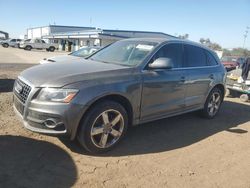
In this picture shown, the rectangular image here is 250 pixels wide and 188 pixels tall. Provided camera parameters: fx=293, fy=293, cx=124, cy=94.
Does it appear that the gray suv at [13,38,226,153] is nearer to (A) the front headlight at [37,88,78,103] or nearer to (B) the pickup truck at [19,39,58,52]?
(A) the front headlight at [37,88,78,103]

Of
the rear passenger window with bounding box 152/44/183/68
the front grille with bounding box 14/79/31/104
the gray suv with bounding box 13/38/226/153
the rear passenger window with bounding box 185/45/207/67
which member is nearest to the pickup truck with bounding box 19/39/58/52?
the gray suv with bounding box 13/38/226/153

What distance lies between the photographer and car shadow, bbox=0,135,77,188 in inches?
144

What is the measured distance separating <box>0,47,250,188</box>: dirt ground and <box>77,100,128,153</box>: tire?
0.18 meters

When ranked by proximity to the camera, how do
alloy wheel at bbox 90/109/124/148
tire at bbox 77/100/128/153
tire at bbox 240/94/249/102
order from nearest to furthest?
tire at bbox 77/100/128/153 < alloy wheel at bbox 90/109/124/148 < tire at bbox 240/94/249/102

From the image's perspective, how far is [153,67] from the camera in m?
5.09

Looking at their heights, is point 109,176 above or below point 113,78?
below

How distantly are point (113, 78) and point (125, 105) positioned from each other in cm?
56

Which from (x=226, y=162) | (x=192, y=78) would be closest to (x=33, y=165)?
(x=226, y=162)

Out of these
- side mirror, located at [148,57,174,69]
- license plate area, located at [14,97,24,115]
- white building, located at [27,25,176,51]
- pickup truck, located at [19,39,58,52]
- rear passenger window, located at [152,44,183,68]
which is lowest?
pickup truck, located at [19,39,58,52]

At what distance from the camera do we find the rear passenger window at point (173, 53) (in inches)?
217

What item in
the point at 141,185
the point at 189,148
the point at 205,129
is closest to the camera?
the point at 141,185

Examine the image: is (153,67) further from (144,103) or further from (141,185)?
(141,185)

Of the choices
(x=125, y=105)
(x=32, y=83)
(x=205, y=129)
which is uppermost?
(x=32, y=83)

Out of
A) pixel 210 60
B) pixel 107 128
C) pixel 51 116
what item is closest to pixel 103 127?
pixel 107 128
